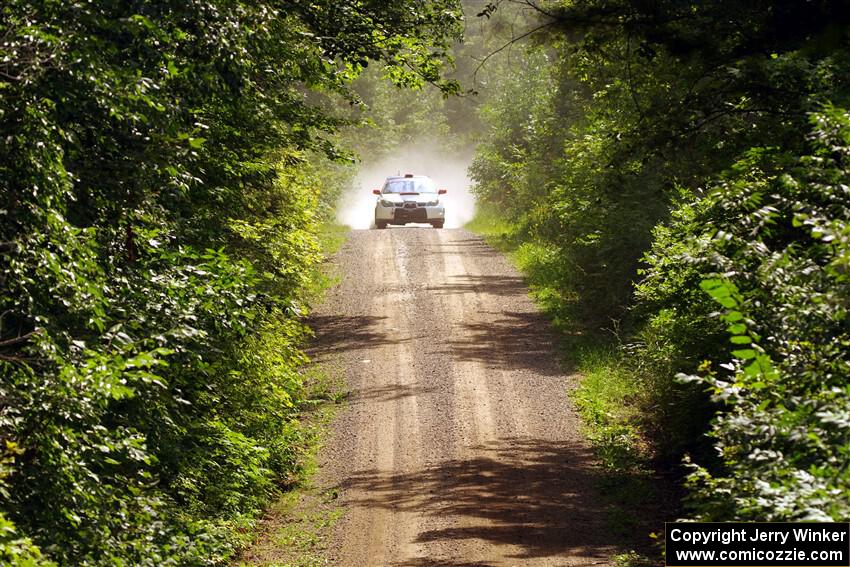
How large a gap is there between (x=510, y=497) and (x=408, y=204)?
24.0 m

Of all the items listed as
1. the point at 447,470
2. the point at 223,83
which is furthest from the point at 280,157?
the point at 223,83

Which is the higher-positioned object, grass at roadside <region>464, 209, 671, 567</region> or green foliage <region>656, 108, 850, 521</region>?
green foliage <region>656, 108, 850, 521</region>

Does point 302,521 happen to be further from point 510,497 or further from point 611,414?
point 611,414

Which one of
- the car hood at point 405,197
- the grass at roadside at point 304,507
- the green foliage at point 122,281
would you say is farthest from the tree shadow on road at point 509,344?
the car hood at point 405,197

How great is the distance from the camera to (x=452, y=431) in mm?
15695

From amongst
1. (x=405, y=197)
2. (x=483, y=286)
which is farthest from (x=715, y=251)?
(x=405, y=197)

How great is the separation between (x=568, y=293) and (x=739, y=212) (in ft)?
47.7

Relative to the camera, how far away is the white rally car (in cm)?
3628

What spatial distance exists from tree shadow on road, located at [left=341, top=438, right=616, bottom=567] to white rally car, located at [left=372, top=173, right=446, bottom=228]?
21.7 metres

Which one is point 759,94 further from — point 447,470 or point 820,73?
point 447,470

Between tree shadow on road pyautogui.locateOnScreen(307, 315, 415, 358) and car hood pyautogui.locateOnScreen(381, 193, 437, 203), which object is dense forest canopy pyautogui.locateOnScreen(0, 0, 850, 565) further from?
car hood pyautogui.locateOnScreen(381, 193, 437, 203)

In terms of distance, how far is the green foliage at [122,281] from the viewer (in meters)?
6.46

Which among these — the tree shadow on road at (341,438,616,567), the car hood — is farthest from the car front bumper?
the tree shadow on road at (341,438,616,567)

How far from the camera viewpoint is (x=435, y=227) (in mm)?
36781
